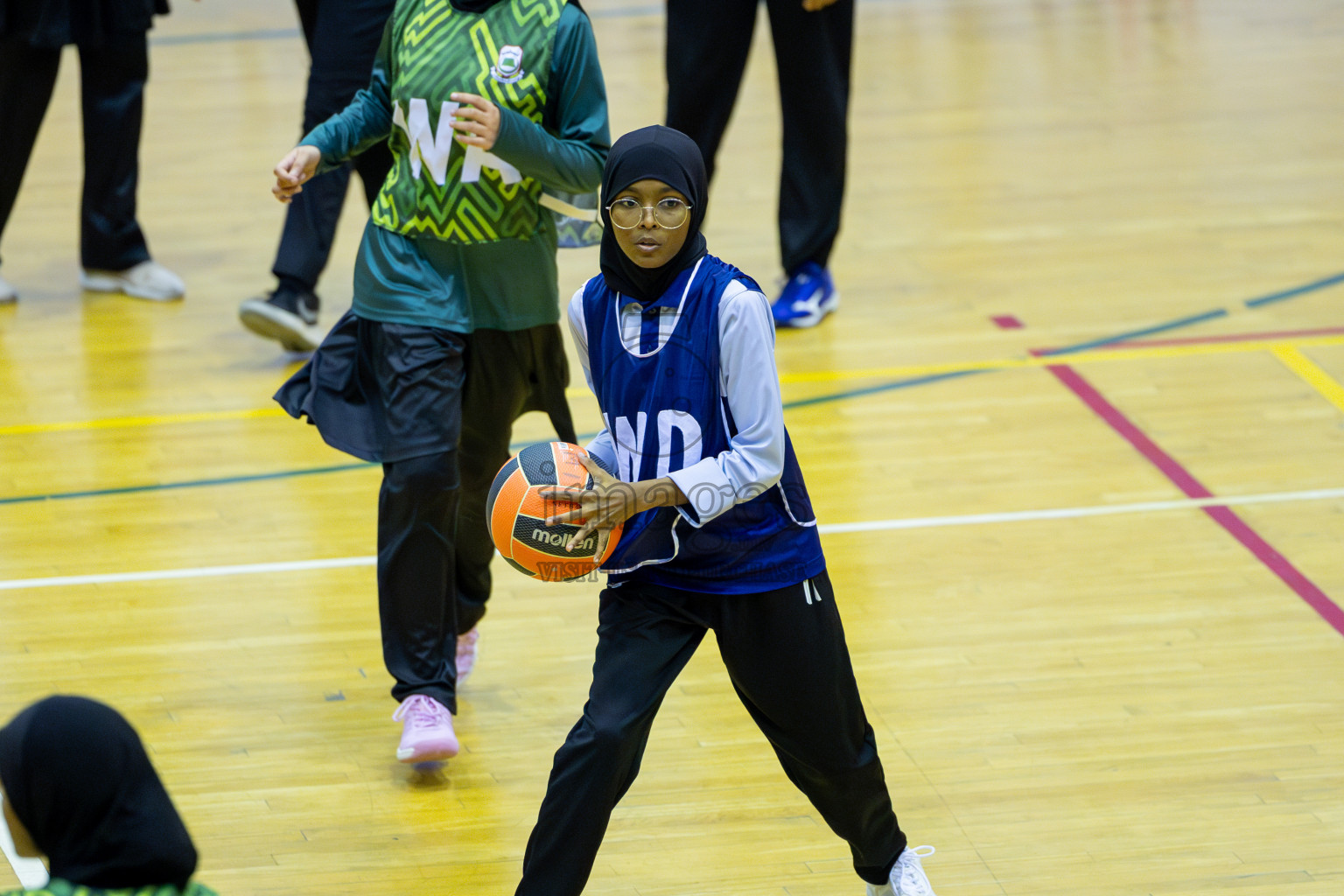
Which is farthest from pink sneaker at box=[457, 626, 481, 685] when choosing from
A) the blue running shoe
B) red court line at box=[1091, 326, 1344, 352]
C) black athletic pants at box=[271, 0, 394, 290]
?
red court line at box=[1091, 326, 1344, 352]

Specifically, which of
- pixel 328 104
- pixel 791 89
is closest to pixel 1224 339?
pixel 791 89

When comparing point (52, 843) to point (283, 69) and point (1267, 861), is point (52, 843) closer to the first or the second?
point (1267, 861)

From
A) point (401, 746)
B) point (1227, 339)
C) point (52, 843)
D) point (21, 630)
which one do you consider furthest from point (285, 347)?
point (52, 843)

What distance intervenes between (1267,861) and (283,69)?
8.55 meters

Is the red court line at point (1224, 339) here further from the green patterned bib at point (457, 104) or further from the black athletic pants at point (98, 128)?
the black athletic pants at point (98, 128)

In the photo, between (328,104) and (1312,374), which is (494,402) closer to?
(328,104)

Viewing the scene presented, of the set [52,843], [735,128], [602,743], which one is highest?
[52,843]

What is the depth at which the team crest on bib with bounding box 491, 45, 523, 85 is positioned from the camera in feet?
11.8

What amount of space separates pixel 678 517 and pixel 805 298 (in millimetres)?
3764

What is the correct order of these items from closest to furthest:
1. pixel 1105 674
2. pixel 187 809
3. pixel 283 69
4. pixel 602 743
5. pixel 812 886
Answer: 1. pixel 602 743
2. pixel 812 886
3. pixel 187 809
4. pixel 1105 674
5. pixel 283 69

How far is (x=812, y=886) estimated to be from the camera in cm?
335

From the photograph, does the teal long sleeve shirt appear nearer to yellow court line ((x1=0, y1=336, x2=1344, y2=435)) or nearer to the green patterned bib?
the green patterned bib

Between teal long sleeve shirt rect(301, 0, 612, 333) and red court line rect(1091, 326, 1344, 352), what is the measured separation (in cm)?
298

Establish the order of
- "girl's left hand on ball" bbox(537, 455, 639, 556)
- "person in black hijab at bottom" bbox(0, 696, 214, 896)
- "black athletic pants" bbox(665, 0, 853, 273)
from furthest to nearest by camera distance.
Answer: "black athletic pants" bbox(665, 0, 853, 273)
"girl's left hand on ball" bbox(537, 455, 639, 556)
"person in black hijab at bottom" bbox(0, 696, 214, 896)
